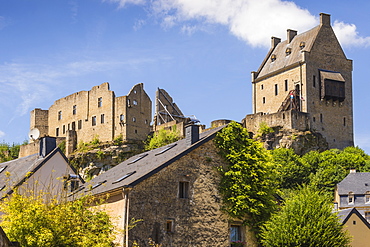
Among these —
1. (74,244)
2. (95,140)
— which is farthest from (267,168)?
(95,140)

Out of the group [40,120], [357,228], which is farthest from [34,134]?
[357,228]

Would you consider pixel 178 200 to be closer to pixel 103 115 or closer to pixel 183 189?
pixel 183 189

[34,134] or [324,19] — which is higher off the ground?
[324,19]

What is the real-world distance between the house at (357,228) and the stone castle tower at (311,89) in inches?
1141

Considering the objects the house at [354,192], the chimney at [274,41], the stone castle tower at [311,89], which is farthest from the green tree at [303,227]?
the chimney at [274,41]

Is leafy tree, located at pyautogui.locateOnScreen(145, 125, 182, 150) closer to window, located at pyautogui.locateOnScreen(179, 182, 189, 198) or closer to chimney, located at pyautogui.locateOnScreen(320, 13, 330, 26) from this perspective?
chimney, located at pyautogui.locateOnScreen(320, 13, 330, 26)

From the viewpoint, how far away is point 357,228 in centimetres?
3641

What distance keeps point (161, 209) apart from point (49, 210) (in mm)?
5556

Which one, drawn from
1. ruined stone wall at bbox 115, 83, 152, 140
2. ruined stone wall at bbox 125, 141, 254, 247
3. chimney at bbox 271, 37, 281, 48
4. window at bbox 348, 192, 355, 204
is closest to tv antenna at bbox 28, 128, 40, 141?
ruined stone wall at bbox 115, 83, 152, 140

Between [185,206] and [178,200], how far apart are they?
15.9 inches

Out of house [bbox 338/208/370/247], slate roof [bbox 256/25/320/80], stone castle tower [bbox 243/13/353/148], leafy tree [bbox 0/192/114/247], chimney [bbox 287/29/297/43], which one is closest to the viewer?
leafy tree [bbox 0/192/114/247]

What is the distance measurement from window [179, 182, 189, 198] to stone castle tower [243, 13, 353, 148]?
39032 millimetres

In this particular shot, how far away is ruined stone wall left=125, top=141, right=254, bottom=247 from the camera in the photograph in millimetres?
26203

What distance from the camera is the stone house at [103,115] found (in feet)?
226
